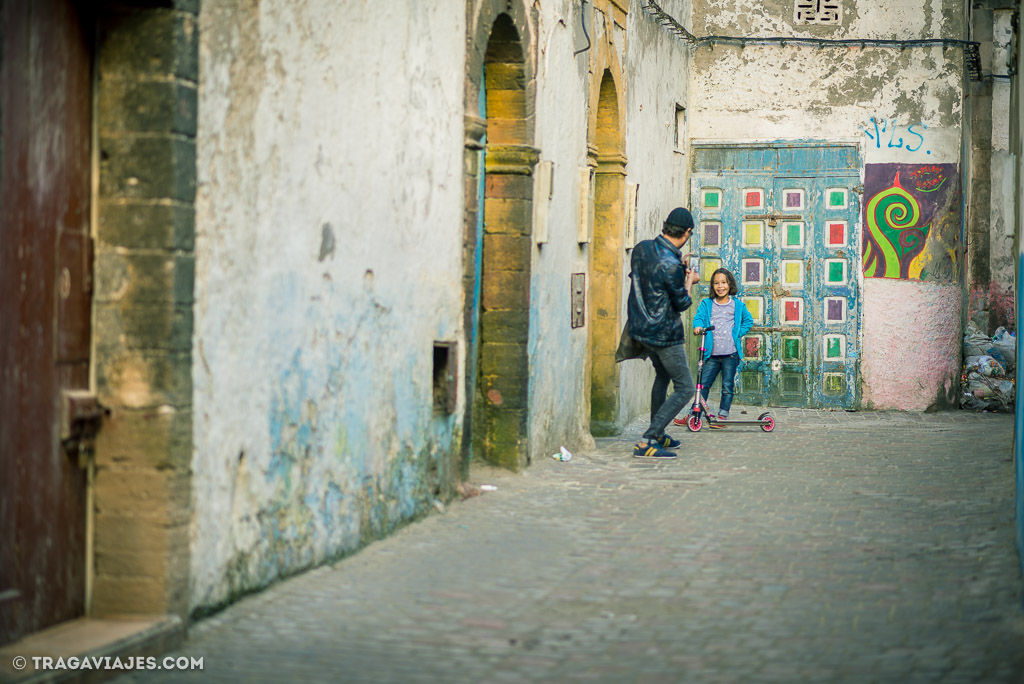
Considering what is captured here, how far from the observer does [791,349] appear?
16.2 m

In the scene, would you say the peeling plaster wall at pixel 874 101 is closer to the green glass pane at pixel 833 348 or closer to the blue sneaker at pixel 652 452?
the green glass pane at pixel 833 348

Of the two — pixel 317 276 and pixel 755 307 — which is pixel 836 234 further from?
pixel 317 276

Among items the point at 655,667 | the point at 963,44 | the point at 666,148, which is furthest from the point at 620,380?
the point at 655,667

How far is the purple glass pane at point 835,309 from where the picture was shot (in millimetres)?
16000

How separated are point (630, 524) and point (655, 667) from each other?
3096 millimetres

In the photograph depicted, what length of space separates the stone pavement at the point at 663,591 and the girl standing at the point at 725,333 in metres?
3.36

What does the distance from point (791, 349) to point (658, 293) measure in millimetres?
5734

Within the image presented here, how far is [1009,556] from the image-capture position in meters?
7.00

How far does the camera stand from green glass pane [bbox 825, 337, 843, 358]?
16.0 meters

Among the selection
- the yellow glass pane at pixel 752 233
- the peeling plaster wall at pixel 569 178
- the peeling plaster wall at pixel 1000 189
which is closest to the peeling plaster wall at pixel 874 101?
the yellow glass pane at pixel 752 233

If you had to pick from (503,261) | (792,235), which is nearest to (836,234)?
(792,235)

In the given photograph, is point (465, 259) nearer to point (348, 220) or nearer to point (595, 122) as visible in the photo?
point (348, 220)

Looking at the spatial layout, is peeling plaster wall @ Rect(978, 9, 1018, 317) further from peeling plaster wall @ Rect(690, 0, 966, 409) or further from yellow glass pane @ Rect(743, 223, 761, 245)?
yellow glass pane @ Rect(743, 223, 761, 245)

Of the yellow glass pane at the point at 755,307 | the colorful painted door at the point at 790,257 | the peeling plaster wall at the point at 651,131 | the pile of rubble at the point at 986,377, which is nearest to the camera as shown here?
the peeling plaster wall at the point at 651,131
